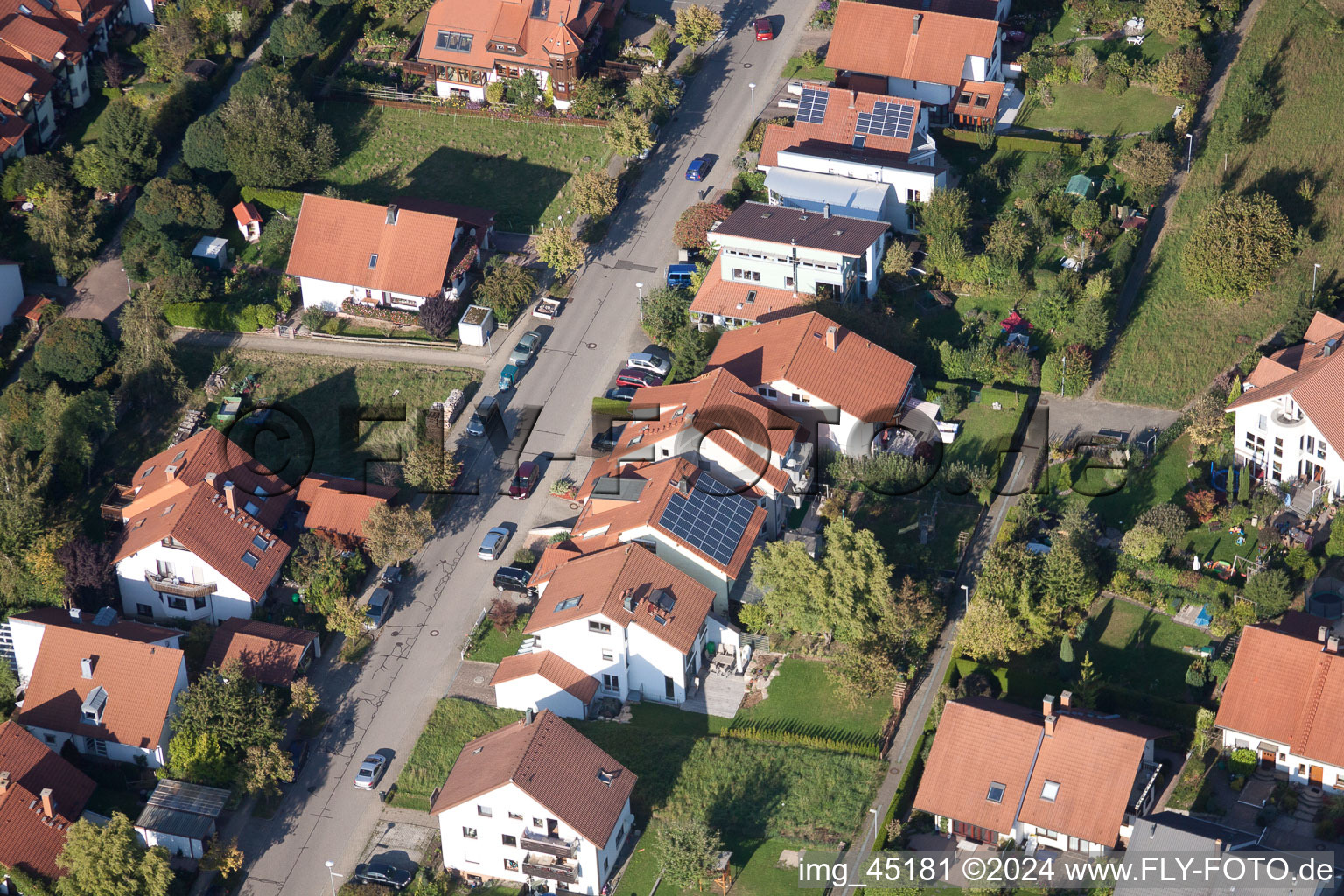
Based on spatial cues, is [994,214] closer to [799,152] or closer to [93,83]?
[799,152]

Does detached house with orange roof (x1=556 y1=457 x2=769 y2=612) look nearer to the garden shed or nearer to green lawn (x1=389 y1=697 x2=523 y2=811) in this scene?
green lawn (x1=389 y1=697 x2=523 y2=811)

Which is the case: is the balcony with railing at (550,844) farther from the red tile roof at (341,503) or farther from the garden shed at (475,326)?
the garden shed at (475,326)

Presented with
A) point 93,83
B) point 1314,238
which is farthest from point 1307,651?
point 93,83

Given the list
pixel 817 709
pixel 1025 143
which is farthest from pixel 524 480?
pixel 1025 143

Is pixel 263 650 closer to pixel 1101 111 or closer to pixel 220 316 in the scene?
pixel 220 316

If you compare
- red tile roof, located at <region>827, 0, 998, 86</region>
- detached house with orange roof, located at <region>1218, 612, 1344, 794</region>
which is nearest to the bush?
detached house with orange roof, located at <region>1218, 612, 1344, 794</region>

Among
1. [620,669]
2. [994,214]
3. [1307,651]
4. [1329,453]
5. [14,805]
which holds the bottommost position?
[14,805]
